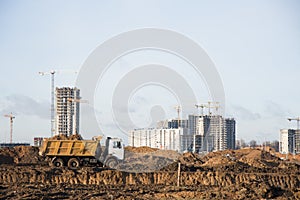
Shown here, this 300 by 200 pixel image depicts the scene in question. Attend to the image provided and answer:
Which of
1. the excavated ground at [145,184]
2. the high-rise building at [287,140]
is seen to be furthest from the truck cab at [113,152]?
the high-rise building at [287,140]

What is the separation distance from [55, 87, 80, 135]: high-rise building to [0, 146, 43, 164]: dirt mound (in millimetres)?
59972

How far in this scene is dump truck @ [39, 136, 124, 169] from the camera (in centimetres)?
3978

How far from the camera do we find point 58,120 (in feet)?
391

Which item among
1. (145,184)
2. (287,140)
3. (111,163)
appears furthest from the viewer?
(287,140)

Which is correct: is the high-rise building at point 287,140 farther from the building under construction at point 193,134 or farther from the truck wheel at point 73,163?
the truck wheel at point 73,163

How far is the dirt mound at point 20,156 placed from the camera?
5006 cm

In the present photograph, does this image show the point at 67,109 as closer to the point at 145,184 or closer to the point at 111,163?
the point at 111,163

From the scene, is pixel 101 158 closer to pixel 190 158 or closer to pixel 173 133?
Answer: pixel 190 158

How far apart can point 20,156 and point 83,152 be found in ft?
50.7

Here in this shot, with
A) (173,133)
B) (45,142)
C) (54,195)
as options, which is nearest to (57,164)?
(45,142)

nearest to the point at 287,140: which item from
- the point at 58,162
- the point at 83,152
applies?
the point at 83,152

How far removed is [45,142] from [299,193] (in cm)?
2258

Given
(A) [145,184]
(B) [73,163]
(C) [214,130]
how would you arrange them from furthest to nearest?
(C) [214,130]
(B) [73,163]
(A) [145,184]

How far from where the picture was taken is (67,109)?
4825 inches
